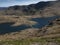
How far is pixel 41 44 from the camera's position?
19844 millimetres

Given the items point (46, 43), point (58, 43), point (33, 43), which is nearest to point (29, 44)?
point (33, 43)

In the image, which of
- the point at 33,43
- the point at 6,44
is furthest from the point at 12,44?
the point at 33,43

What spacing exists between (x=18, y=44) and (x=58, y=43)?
4025mm

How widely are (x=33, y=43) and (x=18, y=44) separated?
1623 mm

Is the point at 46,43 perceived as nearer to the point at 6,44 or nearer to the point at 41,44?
the point at 41,44

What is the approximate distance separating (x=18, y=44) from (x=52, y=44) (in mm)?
3473

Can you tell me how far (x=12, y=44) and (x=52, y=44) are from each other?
13.0 feet

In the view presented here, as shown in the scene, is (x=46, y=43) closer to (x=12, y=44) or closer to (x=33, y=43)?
(x=33, y=43)

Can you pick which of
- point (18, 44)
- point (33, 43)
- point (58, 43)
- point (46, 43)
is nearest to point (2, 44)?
point (18, 44)

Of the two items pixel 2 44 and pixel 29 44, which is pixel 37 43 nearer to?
pixel 29 44

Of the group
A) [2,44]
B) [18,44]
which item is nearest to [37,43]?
[18,44]

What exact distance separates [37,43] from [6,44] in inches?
120

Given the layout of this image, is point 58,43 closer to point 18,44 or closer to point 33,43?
point 33,43

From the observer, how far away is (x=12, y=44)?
2044 cm
